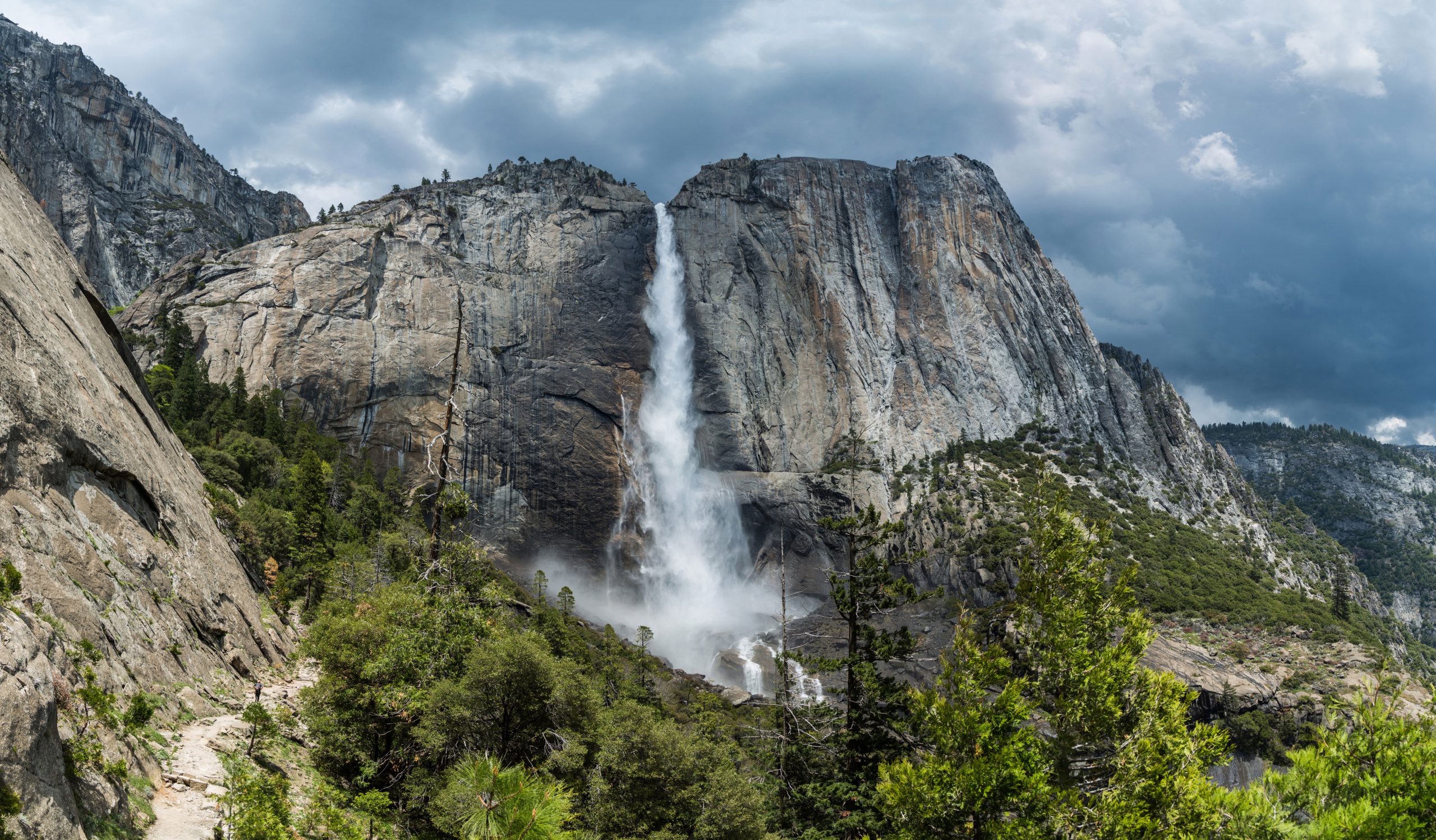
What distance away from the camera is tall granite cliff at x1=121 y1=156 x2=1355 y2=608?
8250cm

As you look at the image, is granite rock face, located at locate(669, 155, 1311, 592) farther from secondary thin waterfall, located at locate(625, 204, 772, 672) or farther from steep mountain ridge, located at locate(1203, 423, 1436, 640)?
steep mountain ridge, located at locate(1203, 423, 1436, 640)

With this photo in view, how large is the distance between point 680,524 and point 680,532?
0.97m

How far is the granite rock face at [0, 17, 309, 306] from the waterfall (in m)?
68.2

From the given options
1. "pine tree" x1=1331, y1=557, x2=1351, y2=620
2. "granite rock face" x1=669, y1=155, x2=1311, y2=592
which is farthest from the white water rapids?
"pine tree" x1=1331, y1=557, x2=1351, y2=620

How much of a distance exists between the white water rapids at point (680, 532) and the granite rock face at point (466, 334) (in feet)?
9.16

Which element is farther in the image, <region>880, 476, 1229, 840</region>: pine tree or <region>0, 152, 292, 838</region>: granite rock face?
<region>880, 476, 1229, 840</region>: pine tree

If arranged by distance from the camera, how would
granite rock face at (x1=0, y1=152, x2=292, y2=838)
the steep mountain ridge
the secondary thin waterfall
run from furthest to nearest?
the steep mountain ridge
the secondary thin waterfall
granite rock face at (x1=0, y1=152, x2=292, y2=838)

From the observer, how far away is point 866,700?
71.8ft

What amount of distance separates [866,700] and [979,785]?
7630mm

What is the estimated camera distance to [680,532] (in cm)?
8688

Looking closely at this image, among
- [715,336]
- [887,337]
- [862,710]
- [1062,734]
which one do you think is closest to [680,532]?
[715,336]

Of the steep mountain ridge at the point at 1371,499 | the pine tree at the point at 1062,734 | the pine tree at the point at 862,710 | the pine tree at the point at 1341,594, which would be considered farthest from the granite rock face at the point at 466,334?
the steep mountain ridge at the point at 1371,499

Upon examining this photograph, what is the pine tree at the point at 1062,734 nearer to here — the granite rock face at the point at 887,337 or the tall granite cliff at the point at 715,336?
the tall granite cliff at the point at 715,336

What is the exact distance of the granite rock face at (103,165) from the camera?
11069 cm
